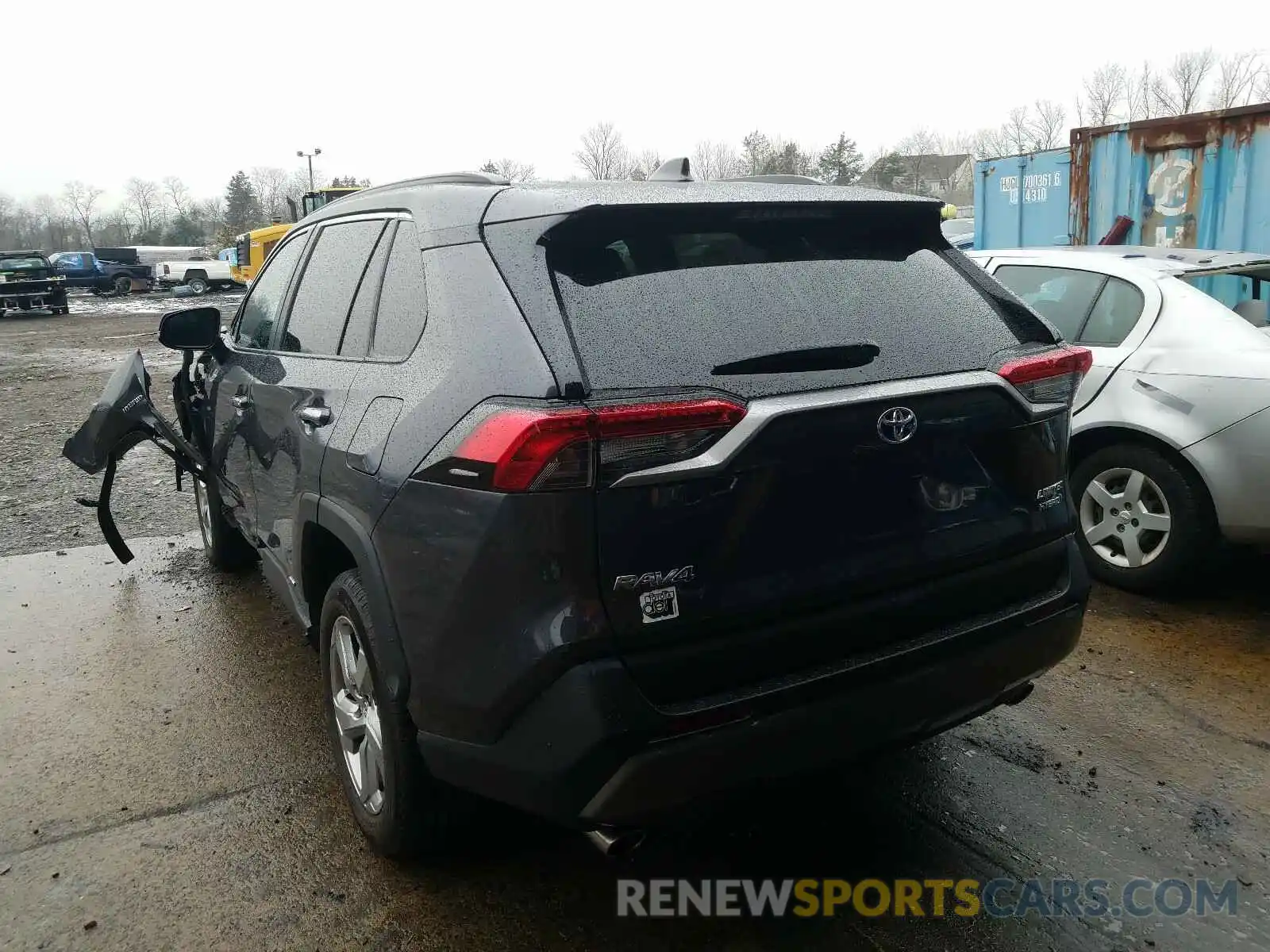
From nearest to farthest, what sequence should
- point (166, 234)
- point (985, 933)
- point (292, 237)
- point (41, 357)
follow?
point (985, 933)
point (292, 237)
point (41, 357)
point (166, 234)

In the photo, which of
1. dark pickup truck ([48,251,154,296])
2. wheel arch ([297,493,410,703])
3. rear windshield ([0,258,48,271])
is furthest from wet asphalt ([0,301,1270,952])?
dark pickup truck ([48,251,154,296])

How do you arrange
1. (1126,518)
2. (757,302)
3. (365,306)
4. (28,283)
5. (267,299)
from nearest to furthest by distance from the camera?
(757,302) < (365,306) < (267,299) < (1126,518) < (28,283)

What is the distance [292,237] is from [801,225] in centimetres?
238

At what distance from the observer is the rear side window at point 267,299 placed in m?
3.85

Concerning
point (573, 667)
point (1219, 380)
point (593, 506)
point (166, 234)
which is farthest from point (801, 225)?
point (166, 234)

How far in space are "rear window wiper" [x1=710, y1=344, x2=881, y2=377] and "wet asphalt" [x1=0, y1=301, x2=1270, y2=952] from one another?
938 mm

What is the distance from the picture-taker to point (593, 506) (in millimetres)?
1950

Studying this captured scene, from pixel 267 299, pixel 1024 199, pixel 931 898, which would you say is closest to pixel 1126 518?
pixel 931 898

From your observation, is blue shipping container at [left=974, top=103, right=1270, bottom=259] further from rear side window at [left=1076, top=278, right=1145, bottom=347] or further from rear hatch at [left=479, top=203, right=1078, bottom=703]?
rear hatch at [left=479, top=203, right=1078, bottom=703]

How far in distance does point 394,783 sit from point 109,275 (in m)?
44.7

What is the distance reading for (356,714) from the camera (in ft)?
9.14

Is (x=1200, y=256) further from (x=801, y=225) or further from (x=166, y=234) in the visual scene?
(x=166, y=234)

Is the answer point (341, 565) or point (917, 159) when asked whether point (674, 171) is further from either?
point (917, 159)

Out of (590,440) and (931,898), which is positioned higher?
(590,440)
